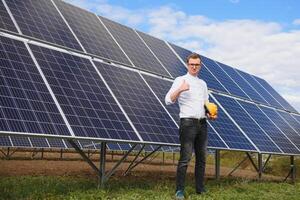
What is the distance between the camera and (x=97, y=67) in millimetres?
12234

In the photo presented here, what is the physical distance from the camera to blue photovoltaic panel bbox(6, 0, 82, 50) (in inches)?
502

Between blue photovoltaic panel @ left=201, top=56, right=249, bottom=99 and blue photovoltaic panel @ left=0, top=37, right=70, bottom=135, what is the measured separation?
12.3 metres

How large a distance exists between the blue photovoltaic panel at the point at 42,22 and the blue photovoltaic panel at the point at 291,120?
1359 cm

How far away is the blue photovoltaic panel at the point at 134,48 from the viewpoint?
1581 cm

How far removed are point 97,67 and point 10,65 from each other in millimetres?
3152

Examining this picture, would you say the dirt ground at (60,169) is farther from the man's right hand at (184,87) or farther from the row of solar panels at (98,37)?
the man's right hand at (184,87)

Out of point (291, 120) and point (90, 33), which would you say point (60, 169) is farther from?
point (291, 120)

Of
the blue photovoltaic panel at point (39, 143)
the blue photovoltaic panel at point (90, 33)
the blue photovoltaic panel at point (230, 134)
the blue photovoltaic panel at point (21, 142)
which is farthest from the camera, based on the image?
the blue photovoltaic panel at point (39, 143)

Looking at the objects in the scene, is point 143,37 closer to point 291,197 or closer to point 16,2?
point 16,2

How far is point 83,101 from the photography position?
10414 millimetres

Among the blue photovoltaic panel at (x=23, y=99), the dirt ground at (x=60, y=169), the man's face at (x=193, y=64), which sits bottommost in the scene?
the dirt ground at (x=60, y=169)

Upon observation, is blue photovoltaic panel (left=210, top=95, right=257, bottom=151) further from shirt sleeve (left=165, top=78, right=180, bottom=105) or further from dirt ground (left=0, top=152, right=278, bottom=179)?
shirt sleeve (left=165, top=78, right=180, bottom=105)

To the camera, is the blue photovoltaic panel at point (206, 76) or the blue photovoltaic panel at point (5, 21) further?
the blue photovoltaic panel at point (206, 76)

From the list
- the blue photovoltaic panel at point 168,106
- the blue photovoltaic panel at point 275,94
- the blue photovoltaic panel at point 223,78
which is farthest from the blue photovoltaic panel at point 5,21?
the blue photovoltaic panel at point 275,94
